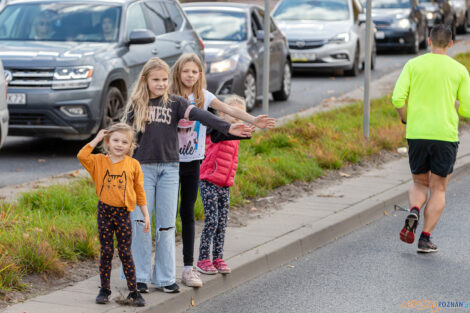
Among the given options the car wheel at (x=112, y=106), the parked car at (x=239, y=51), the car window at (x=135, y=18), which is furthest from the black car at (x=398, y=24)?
the car wheel at (x=112, y=106)

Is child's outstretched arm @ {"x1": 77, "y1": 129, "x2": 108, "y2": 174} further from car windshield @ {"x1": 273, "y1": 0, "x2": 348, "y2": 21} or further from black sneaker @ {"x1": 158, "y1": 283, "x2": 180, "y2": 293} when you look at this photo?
car windshield @ {"x1": 273, "y1": 0, "x2": 348, "y2": 21}

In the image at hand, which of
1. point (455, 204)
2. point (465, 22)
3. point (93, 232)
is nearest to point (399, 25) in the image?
point (465, 22)

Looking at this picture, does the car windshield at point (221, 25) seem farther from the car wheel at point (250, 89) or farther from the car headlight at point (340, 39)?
the car headlight at point (340, 39)

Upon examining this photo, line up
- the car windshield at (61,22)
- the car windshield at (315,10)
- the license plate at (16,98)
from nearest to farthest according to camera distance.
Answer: the license plate at (16,98)
the car windshield at (61,22)
the car windshield at (315,10)

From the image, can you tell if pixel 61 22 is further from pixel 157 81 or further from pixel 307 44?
pixel 307 44

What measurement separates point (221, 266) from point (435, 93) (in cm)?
224

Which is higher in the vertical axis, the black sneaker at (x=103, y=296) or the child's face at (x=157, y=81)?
the child's face at (x=157, y=81)

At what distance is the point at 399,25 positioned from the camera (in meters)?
26.1

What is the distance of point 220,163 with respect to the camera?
253 inches

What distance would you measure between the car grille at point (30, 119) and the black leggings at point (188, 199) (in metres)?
5.34

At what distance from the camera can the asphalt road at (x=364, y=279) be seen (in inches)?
241

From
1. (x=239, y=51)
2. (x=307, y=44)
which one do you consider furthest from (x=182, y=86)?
(x=307, y=44)

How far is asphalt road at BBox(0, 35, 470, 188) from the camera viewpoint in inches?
415

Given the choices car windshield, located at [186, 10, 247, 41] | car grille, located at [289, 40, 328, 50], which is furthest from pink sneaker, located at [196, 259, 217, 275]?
car grille, located at [289, 40, 328, 50]
